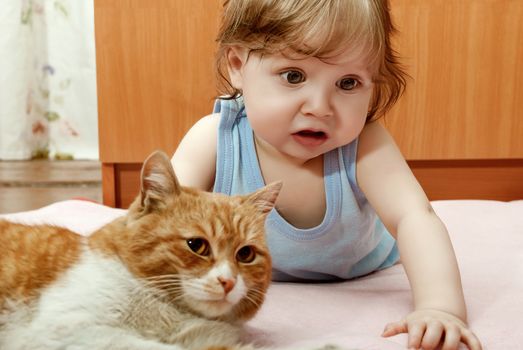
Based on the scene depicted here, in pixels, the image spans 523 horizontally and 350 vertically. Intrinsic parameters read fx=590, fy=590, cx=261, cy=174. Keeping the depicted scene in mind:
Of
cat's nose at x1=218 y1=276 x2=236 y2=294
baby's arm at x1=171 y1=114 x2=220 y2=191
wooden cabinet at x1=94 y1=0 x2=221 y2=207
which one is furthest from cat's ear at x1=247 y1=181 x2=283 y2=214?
wooden cabinet at x1=94 y1=0 x2=221 y2=207

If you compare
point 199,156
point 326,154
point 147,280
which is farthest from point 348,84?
point 147,280

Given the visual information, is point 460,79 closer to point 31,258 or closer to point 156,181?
point 156,181

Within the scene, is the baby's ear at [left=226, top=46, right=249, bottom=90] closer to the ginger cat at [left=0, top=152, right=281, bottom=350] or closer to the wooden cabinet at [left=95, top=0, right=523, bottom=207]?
the ginger cat at [left=0, top=152, right=281, bottom=350]

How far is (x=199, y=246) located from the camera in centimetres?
65

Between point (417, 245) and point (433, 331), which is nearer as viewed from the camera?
point (433, 331)

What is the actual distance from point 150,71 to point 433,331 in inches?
48.5

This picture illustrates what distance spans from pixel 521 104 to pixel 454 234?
0.62 meters

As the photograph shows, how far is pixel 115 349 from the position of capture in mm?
596

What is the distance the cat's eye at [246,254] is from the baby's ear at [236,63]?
423 mm

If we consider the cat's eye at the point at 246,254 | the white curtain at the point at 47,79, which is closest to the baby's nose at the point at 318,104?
the cat's eye at the point at 246,254

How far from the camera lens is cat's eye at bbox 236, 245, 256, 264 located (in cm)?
68

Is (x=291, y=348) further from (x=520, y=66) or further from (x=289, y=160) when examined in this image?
(x=520, y=66)

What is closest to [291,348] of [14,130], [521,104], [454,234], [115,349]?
[115,349]

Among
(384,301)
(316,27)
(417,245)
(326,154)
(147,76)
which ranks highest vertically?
(316,27)
